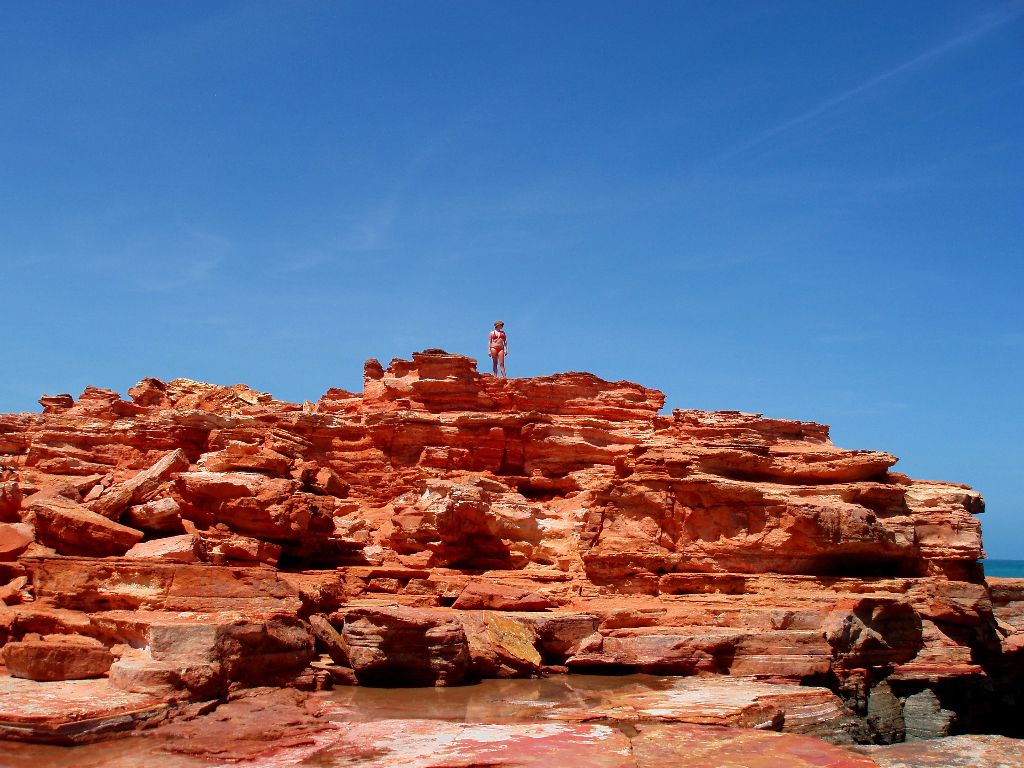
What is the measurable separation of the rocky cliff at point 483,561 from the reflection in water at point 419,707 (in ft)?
0.90

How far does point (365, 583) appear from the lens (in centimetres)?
Answer: 1605

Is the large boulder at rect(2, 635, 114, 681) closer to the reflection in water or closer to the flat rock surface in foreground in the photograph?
the flat rock surface in foreground

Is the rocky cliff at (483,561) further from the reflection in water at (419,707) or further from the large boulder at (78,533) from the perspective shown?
the reflection in water at (419,707)

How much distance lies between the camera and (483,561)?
58.0ft

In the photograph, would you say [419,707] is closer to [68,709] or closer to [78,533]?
[68,709]

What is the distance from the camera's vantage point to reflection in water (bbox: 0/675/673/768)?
7.70 m

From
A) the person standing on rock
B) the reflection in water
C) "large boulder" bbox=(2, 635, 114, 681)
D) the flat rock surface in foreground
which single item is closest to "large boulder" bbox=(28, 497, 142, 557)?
"large boulder" bbox=(2, 635, 114, 681)

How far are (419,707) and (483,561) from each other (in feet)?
23.0

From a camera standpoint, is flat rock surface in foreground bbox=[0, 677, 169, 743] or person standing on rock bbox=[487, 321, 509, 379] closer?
flat rock surface in foreground bbox=[0, 677, 169, 743]

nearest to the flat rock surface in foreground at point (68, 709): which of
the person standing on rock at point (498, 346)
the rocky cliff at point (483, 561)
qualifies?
the rocky cliff at point (483, 561)

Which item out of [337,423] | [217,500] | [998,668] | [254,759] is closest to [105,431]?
[337,423]

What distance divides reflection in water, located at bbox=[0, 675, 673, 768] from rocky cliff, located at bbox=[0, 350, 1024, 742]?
0.27m

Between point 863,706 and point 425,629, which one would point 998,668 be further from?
point 425,629

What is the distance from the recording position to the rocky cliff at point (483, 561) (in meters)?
11.0
